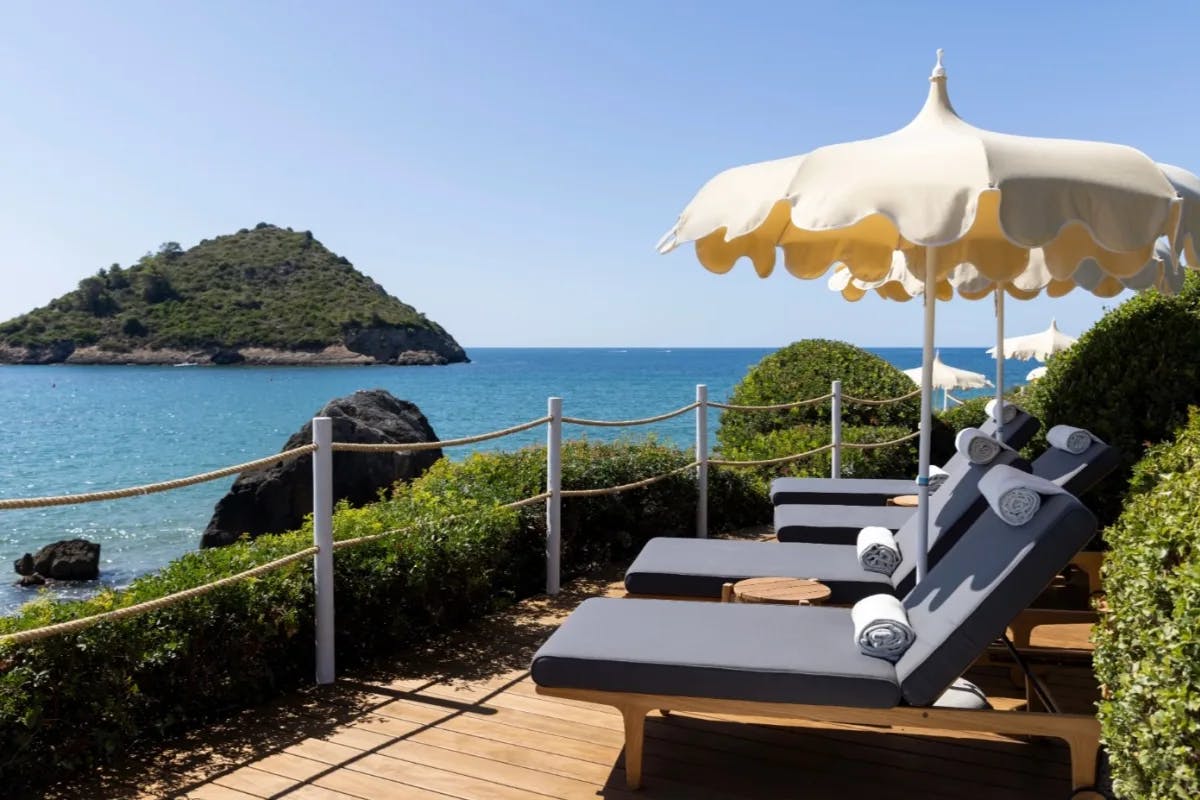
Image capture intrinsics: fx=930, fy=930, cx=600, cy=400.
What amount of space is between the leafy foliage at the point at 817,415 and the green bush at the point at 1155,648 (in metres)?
5.52

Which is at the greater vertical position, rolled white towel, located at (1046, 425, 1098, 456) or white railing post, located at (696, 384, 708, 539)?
rolled white towel, located at (1046, 425, 1098, 456)

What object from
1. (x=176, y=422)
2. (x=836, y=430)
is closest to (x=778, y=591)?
(x=836, y=430)

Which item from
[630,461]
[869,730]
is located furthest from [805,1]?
[869,730]

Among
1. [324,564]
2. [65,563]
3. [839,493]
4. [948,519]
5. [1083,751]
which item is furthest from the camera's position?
[65,563]

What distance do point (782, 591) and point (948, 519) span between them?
2.60 feet

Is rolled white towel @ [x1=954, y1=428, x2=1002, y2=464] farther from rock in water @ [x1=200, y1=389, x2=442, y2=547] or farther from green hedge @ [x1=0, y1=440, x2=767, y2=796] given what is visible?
rock in water @ [x1=200, y1=389, x2=442, y2=547]

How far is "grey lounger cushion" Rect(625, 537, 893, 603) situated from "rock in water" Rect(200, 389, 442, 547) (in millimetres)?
9312

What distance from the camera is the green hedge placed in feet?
10.1

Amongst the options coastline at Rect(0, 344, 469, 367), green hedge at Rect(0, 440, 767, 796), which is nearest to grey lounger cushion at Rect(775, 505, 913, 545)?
green hedge at Rect(0, 440, 767, 796)

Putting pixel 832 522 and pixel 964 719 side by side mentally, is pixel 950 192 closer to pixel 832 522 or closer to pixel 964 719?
pixel 964 719

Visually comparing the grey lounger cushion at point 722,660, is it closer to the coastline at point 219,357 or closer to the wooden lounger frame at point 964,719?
the wooden lounger frame at point 964,719

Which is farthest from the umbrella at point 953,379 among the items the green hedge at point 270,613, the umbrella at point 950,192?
the umbrella at point 950,192

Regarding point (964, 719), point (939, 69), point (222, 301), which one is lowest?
point (964, 719)

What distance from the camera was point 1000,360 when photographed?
584 cm
